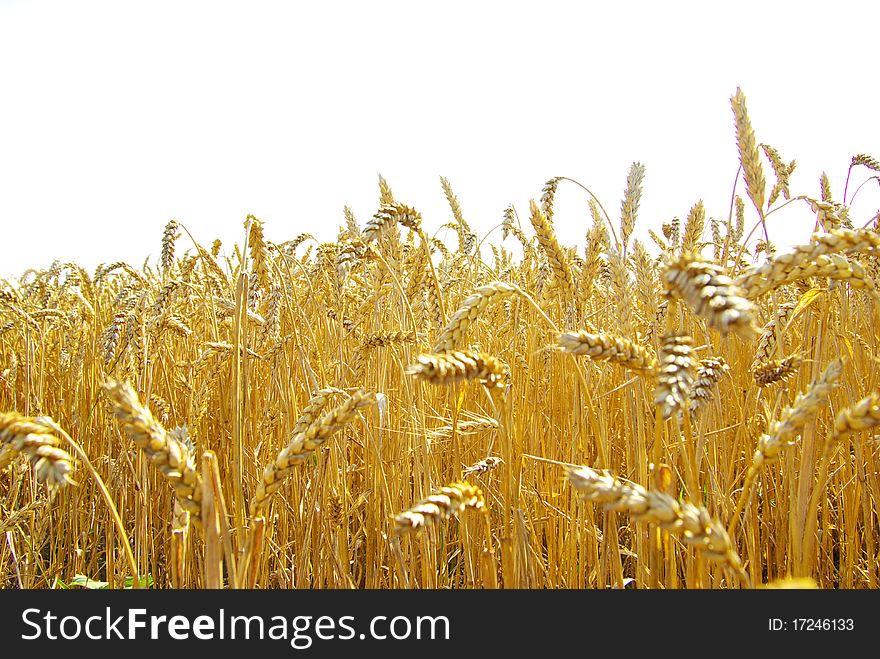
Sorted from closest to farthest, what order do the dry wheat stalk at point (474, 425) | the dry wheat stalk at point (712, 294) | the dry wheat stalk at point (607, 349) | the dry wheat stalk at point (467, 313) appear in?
the dry wheat stalk at point (712, 294), the dry wheat stalk at point (607, 349), the dry wheat stalk at point (467, 313), the dry wheat stalk at point (474, 425)

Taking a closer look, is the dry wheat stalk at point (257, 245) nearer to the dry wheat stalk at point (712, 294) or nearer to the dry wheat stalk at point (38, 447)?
the dry wheat stalk at point (38, 447)

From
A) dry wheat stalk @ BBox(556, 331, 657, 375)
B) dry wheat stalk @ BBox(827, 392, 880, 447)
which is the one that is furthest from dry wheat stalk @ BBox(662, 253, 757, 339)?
dry wheat stalk @ BBox(827, 392, 880, 447)

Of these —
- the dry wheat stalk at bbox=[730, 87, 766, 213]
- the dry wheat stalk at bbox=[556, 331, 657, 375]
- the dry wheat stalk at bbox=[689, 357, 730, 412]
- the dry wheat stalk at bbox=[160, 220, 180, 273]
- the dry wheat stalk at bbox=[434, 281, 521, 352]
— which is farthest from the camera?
the dry wheat stalk at bbox=[160, 220, 180, 273]

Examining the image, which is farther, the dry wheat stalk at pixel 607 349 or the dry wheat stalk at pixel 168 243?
Result: the dry wheat stalk at pixel 168 243

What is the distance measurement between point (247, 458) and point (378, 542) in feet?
1.74

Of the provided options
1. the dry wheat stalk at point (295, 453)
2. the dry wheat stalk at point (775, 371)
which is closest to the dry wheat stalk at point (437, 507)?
the dry wheat stalk at point (295, 453)

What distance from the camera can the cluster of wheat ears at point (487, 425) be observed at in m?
0.83

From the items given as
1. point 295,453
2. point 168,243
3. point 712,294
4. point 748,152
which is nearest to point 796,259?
point 712,294

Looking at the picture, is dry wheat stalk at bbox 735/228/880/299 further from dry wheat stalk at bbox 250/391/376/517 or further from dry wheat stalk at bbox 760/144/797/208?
dry wheat stalk at bbox 760/144/797/208

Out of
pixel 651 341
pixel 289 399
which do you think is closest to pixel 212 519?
pixel 289 399

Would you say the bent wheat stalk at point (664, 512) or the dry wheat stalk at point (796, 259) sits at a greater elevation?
the dry wheat stalk at point (796, 259)

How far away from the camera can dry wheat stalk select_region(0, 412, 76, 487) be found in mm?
656

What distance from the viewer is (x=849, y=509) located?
6.12 feet
